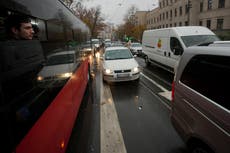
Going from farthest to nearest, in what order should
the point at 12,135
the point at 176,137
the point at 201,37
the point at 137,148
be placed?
the point at 201,37 < the point at 176,137 < the point at 137,148 < the point at 12,135

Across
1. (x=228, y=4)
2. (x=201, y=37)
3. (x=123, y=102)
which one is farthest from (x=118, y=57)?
(x=228, y=4)

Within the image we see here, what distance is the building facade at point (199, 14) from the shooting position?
30.3 m

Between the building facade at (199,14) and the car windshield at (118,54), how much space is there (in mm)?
22670

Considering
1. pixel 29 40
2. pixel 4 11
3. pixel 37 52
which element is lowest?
pixel 37 52

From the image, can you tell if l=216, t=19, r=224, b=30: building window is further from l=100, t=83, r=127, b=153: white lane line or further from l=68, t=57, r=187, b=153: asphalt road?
l=100, t=83, r=127, b=153: white lane line

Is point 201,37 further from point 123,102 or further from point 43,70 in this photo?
point 43,70

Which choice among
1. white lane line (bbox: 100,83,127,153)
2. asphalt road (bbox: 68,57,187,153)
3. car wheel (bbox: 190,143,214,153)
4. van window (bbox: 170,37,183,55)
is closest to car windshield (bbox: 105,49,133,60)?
van window (bbox: 170,37,183,55)

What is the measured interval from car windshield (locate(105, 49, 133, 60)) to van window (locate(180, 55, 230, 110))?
20.4 ft

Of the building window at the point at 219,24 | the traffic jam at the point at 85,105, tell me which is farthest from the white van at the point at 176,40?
the building window at the point at 219,24

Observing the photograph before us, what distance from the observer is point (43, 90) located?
2.12m

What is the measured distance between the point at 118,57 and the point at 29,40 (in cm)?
701

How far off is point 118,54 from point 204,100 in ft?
23.5

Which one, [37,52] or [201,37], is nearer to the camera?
[37,52]

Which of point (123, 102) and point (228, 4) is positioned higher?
point (228, 4)
